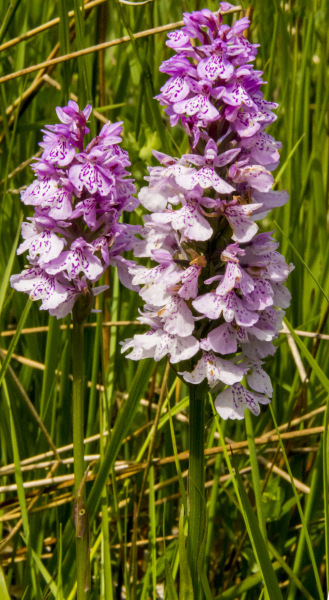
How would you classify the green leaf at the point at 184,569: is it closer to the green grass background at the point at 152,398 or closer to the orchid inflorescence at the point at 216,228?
the orchid inflorescence at the point at 216,228

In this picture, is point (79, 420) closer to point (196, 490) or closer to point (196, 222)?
point (196, 490)

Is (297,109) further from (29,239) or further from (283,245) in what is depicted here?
(29,239)

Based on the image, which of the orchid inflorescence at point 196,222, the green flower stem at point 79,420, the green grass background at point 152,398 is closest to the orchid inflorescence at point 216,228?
the orchid inflorescence at point 196,222

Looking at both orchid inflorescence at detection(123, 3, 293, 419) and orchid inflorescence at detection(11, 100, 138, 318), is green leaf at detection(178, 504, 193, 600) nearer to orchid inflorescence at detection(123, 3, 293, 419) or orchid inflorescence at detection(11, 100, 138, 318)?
orchid inflorescence at detection(123, 3, 293, 419)

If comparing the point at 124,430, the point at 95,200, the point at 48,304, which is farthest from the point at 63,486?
the point at 95,200

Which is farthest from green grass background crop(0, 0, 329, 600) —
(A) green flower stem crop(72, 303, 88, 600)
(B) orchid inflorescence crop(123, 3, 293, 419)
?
(B) orchid inflorescence crop(123, 3, 293, 419)

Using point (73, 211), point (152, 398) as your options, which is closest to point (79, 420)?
point (73, 211)
